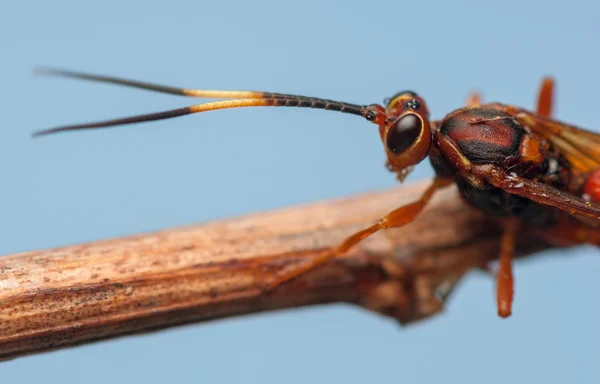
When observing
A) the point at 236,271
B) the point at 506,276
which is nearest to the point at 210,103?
the point at 236,271

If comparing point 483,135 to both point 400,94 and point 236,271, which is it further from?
point 236,271

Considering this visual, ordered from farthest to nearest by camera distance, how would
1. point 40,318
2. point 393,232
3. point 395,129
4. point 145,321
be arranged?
point 393,232, point 395,129, point 145,321, point 40,318

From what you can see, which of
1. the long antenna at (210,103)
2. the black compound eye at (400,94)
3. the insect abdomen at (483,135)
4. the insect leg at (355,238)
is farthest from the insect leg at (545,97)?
the long antenna at (210,103)

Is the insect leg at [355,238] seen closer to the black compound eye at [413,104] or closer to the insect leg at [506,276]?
the black compound eye at [413,104]

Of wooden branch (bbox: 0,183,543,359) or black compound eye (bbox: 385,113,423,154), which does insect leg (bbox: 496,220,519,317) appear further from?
black compound eye (bbox: 385,113,423,154)

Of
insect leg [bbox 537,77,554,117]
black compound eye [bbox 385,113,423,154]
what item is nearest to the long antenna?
black compound eye [bbox 385,113,423,154]

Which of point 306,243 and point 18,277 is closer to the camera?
point 18,277

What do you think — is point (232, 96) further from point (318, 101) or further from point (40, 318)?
point (40, 318)

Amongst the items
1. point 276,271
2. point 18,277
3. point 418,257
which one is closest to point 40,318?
point 18,277
